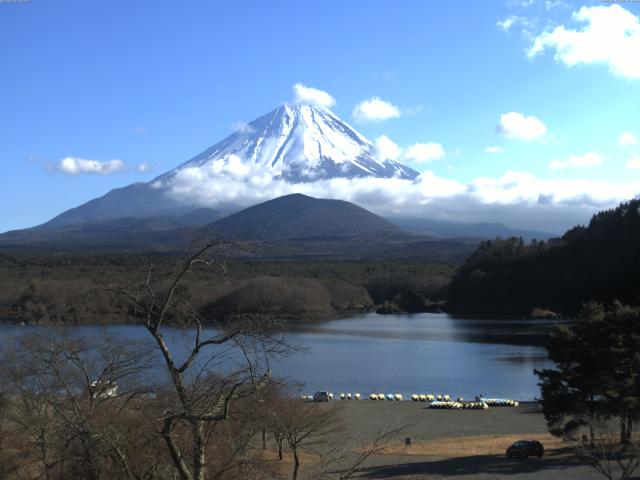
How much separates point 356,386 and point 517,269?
125 ft

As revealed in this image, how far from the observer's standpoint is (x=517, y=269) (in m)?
63.6

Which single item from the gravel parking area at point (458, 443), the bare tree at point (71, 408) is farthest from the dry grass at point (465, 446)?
the bare tree at point (71, 408)

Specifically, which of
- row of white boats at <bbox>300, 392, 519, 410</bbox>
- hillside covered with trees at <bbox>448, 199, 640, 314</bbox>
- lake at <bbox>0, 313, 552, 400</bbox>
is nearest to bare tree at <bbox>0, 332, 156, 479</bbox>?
lake at <bbox>0, 313, 552, 400</bbox>

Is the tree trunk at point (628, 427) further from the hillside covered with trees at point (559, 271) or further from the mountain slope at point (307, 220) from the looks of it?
the mountain slope at point (307, 220)

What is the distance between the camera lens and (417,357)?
36.8m

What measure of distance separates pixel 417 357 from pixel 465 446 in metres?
19.5

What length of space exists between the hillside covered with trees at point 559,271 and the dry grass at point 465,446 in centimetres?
3455

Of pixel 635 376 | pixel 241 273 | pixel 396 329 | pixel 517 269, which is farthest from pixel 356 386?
pixel 241 273

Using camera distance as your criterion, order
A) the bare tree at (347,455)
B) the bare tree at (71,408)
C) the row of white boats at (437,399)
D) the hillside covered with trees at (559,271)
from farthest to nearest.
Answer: the hillside covered with trees at (559,271) → the row of white boats at (437,399) → the bare tree at (347,455) → the bare tree at (71,408)

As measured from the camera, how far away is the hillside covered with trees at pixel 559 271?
179 ft

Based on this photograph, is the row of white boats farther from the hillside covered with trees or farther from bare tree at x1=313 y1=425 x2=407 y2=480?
the hillside covered with trees

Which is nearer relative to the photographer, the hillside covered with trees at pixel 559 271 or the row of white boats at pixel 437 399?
the row of white boats at pixel 437 399

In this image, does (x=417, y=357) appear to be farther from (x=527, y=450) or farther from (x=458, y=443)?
(x=527, y=450)

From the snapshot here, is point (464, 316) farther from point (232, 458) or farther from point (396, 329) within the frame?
point (232, 458)
